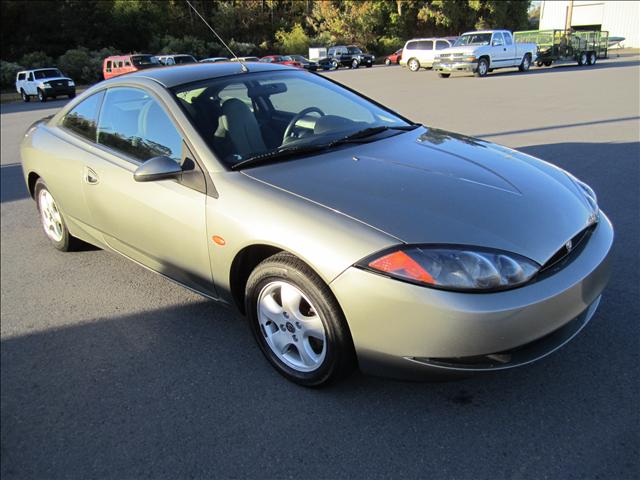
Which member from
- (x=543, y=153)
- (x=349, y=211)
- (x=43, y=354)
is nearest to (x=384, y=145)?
(x=349, y=211)

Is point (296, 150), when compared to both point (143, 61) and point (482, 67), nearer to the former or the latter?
point (482, 67)

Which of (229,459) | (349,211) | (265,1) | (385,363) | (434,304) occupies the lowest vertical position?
(229,459)

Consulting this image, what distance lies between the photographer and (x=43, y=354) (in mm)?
3152

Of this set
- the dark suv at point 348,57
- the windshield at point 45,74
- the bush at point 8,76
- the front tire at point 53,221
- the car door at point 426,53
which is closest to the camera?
the front tire at point 53,221

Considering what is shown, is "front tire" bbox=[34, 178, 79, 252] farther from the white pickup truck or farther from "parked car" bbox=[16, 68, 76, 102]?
"parked car" bbox=[16, 68, 76, 102]

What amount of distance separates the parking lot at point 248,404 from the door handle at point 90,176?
0.83 m

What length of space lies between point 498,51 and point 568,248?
2413 cm

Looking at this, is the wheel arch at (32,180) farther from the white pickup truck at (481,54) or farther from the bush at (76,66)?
the bush at (76,66)

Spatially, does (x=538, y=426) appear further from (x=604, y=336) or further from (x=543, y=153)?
(x=543, y=153)

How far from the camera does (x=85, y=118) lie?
399cm

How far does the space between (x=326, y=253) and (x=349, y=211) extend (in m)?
0.24

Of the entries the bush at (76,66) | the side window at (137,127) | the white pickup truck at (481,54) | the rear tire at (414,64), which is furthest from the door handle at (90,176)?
the bush at (76,66)

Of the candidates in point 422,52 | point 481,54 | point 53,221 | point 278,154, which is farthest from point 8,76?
point 278,154

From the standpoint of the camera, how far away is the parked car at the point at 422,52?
2911 centimetres
